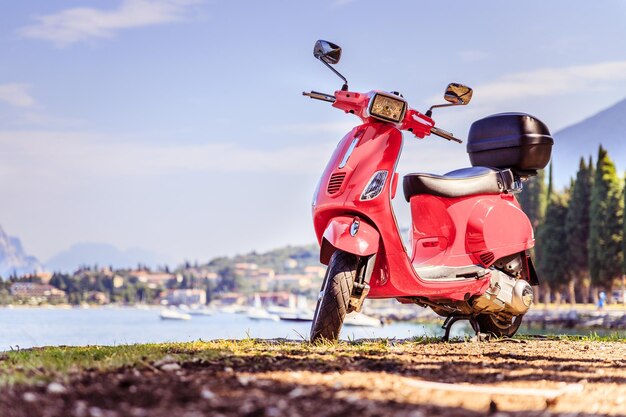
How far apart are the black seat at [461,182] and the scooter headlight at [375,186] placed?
83 centimetres

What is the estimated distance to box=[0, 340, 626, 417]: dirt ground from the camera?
338cm

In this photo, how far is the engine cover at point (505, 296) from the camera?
7375 millimetres

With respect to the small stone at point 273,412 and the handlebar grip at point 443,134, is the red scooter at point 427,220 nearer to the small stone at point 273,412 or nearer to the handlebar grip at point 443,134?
the handlebar grip at point 443,134

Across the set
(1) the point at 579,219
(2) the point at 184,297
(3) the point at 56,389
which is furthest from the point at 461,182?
(2) the point at 184,297

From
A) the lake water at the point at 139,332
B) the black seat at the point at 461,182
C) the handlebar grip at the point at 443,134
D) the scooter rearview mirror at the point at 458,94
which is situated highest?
the scooter rearview mirror at the point at 458,94

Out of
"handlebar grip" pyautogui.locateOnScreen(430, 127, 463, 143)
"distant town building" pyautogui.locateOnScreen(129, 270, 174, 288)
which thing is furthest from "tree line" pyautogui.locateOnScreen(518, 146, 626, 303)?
"distant town building" pyautogui.locateOnScreen(129, 270, 174, 288)

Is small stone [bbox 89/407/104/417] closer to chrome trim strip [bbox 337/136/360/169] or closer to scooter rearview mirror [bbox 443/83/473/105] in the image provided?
chrome trim strip [bbox 337/136/360/169]

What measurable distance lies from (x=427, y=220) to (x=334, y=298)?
1.55 meters

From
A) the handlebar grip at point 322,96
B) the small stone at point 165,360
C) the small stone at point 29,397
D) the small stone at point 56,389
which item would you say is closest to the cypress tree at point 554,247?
the handlebar grip at point 322,96

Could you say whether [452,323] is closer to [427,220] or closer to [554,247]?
[427,220]

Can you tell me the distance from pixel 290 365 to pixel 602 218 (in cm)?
4290

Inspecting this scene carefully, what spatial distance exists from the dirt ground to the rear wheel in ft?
6.78

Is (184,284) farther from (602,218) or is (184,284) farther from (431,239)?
(431,239)

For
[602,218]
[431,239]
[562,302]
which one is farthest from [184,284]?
[431,239]
